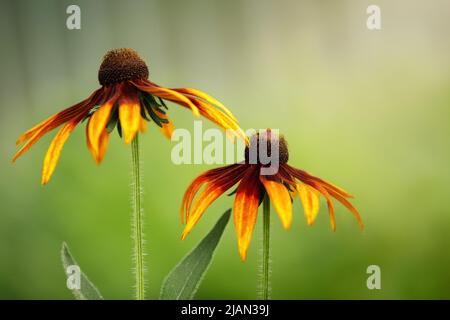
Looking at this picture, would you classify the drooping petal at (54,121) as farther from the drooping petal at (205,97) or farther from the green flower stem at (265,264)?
the green flower stem at (265,264)

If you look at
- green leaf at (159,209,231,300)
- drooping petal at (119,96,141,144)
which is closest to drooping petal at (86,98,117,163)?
drooping petal at (119,96,141,144)

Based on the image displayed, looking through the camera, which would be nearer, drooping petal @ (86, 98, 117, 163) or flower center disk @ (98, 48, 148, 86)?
drooping petal @ (86, 98, 117, 163)

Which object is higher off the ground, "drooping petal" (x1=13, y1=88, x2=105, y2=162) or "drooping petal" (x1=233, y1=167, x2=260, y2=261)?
"drooping petal" (x1=13, y1=88, x2=105, y2=162)

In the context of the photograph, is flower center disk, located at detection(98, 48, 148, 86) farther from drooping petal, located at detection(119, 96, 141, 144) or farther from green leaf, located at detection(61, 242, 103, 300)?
green leaf, located at detection(61, 242, 103, 300)

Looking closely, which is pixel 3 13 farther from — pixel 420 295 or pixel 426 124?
pixel 420 295

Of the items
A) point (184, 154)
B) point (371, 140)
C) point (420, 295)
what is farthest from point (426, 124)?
point (184, 154)

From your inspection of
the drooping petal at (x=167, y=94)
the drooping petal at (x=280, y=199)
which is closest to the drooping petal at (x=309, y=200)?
the drooping petal at (x=280, y=199)

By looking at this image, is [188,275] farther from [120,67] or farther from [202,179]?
[120,67]
